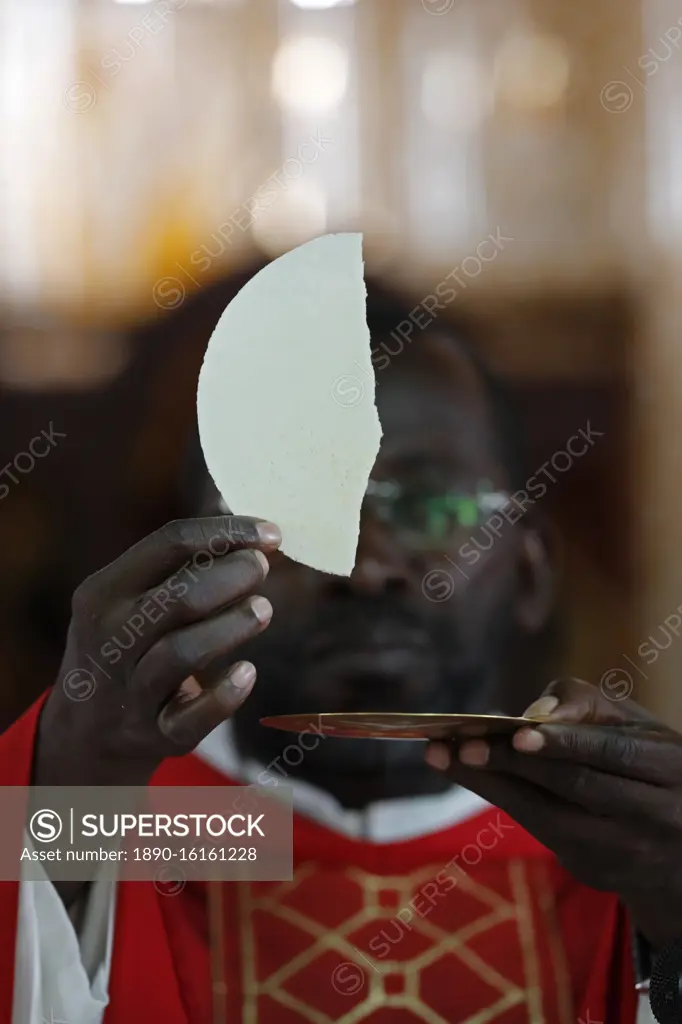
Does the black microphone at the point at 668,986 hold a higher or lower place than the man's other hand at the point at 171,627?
lower

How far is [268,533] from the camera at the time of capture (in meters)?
0.82

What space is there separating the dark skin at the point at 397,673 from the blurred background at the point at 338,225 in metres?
0.08

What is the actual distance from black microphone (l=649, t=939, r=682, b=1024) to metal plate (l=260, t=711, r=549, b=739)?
19cm

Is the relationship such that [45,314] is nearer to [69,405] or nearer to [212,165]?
[69,405]

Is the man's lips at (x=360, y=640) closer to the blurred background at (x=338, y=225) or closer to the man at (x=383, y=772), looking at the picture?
the man at (x=383, y=772)

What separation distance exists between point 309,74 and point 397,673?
0.67 m

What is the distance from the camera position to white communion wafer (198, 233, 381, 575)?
35.4 inches

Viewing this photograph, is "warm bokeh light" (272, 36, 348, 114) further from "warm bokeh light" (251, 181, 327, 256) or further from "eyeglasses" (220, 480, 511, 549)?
"eyeglasses" (220, 480, 511, 549)

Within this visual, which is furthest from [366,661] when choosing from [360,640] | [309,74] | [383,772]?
[309,74]

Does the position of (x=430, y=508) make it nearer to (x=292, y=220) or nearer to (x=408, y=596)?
(x=408, y=596)

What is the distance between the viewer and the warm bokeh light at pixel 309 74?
106 cm

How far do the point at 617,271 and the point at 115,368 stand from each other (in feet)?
1.86

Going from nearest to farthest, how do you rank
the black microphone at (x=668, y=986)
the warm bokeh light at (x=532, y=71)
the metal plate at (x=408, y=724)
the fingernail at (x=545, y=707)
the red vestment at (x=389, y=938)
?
the black microphone at (x=668, y=986) < the metal plate at (x=408, y=724) < the fingernail at (x=545, y=707) < the red vestment at (x=389, y=938) < the warm bokeh light at (x=532, y=71)

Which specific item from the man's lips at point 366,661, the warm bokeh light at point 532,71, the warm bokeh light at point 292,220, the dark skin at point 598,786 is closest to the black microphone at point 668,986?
the dark skin at point 598,786
